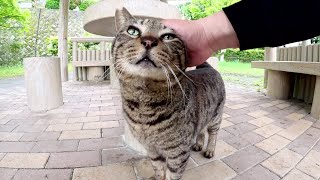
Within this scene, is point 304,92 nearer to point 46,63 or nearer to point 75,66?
point 46,63

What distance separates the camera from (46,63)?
3.32 meters

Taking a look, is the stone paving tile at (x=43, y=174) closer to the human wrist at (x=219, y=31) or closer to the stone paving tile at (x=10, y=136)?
the stone paving tile at (x=10, y=136)

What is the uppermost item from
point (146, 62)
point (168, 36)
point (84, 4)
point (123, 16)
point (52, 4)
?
point (84, 4)

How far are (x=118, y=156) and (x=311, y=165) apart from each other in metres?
1.48

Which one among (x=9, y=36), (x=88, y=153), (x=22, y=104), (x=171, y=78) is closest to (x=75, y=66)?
(x=22, y=104)

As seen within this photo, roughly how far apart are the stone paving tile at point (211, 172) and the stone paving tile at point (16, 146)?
1355 mm

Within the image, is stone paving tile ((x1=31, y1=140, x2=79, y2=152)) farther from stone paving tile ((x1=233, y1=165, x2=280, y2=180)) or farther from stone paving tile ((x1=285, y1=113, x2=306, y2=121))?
stone paving tile ((x1=285, y1=113, x2=306, y2=121))

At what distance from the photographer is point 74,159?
6.05ft

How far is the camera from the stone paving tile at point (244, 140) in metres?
2.14

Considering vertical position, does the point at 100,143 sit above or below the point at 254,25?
below

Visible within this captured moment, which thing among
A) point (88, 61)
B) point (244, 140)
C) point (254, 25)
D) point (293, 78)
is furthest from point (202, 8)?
point (254, 25)

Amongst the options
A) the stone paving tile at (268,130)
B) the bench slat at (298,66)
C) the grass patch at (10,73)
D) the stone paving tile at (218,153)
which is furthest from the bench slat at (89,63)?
the stone paving tile at (218,153)

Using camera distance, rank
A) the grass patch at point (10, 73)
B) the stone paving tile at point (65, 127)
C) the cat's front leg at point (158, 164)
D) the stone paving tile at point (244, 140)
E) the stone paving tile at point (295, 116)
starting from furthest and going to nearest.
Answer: the grass patch at point (10, 73), the stone paving tile at point (295, 116), the stone paving tile at point (65, 127), the stone paving tile at point (244, 140), the cat's front leg at point (158, 164)

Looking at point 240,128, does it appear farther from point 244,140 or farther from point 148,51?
point 148,51
